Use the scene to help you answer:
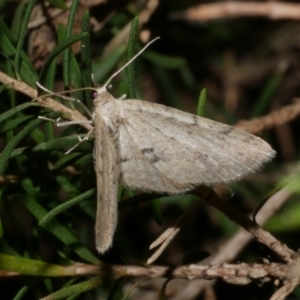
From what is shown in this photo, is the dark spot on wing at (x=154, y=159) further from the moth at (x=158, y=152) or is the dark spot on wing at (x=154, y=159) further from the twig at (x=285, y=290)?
the twig at (x=285, y=290)

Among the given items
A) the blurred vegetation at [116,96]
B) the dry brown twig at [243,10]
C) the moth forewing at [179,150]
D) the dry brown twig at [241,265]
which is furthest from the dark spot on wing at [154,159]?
the dry brown twig at [243,10]

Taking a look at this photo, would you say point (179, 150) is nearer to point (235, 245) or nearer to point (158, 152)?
point (158, 152)

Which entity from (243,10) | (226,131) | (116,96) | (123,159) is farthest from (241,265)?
(243,10)

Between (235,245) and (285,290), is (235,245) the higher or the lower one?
the lower one

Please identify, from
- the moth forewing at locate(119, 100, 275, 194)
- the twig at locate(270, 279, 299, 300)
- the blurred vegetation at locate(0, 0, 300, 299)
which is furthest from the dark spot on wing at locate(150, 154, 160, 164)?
the twig at locate(270, 279, 299, 300)

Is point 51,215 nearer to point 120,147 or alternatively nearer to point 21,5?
point 120,147

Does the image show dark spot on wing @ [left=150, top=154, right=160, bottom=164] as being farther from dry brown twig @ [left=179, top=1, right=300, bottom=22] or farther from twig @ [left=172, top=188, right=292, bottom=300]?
dry brown twig @ [left=179, top=1, right=300, bottom=22]
